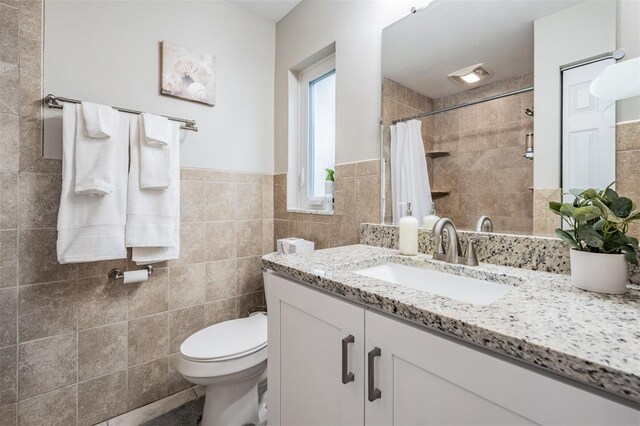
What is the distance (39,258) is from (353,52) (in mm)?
1782

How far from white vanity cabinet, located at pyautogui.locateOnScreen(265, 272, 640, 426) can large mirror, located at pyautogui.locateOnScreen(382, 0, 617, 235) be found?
639 mm

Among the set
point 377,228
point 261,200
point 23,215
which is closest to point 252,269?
point 261,200

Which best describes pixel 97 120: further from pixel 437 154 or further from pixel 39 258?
pixel 437 154

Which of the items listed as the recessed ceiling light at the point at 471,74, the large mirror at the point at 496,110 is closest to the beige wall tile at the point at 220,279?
the large mirror at the point at 496,110

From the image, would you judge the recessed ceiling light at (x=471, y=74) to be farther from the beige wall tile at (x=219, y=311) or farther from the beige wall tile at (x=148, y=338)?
the beige wall tile at (x=148, y=338)

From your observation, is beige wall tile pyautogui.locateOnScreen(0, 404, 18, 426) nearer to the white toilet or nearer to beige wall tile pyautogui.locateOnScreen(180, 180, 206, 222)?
the white toilet

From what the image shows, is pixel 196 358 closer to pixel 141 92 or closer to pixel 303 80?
pixel 141 92

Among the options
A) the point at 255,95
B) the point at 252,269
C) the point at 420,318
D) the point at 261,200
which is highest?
the point at 255,95

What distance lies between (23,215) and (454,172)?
1.83 metres

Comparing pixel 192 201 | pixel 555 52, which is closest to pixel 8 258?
pixel 192 201

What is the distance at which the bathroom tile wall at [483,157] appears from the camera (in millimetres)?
964

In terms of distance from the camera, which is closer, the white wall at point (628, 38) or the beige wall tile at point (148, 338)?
the white wall at point (628, 38)

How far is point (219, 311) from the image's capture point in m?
1.82

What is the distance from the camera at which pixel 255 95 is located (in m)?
1.99
